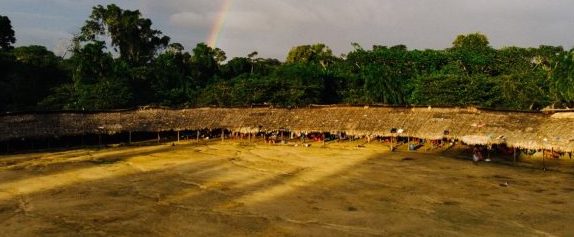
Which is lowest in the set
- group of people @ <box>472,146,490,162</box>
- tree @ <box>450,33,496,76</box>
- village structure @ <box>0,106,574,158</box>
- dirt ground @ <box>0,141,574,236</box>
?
dirt ground @ <box>0,141,574,236</box>

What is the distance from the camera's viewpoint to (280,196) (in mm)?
21109

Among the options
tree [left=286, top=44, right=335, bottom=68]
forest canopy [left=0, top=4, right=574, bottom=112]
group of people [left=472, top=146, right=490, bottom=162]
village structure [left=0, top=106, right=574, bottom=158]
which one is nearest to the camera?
village structure [left=0, top=106, right=574, bottom=158]

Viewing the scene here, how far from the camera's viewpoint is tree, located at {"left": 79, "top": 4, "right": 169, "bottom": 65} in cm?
5964

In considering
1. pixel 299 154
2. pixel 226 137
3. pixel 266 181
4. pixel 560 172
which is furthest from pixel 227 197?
pixel 226 137

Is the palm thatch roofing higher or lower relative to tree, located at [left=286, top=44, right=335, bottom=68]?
lower

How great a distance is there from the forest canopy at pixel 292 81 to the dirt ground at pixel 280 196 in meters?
13.6

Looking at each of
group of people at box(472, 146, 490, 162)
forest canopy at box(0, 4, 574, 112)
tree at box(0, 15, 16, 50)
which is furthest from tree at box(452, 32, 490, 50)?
tree at box(0, 15, 16, 50)

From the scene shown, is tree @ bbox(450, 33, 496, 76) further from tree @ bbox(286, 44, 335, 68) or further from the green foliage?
tree @ bbox(286, 44, 335, 68)

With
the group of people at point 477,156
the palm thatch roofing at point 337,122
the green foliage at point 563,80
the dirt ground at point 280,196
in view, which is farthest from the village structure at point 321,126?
the green foliage at point 563,80

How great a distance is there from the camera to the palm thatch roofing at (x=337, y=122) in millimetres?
28562

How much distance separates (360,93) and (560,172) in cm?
2494

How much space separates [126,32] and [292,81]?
23.9 meters

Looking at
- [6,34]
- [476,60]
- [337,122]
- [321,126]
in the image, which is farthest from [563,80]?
[6,34]

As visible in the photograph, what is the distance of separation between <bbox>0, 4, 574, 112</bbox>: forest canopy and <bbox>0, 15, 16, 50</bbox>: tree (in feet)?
0.35
